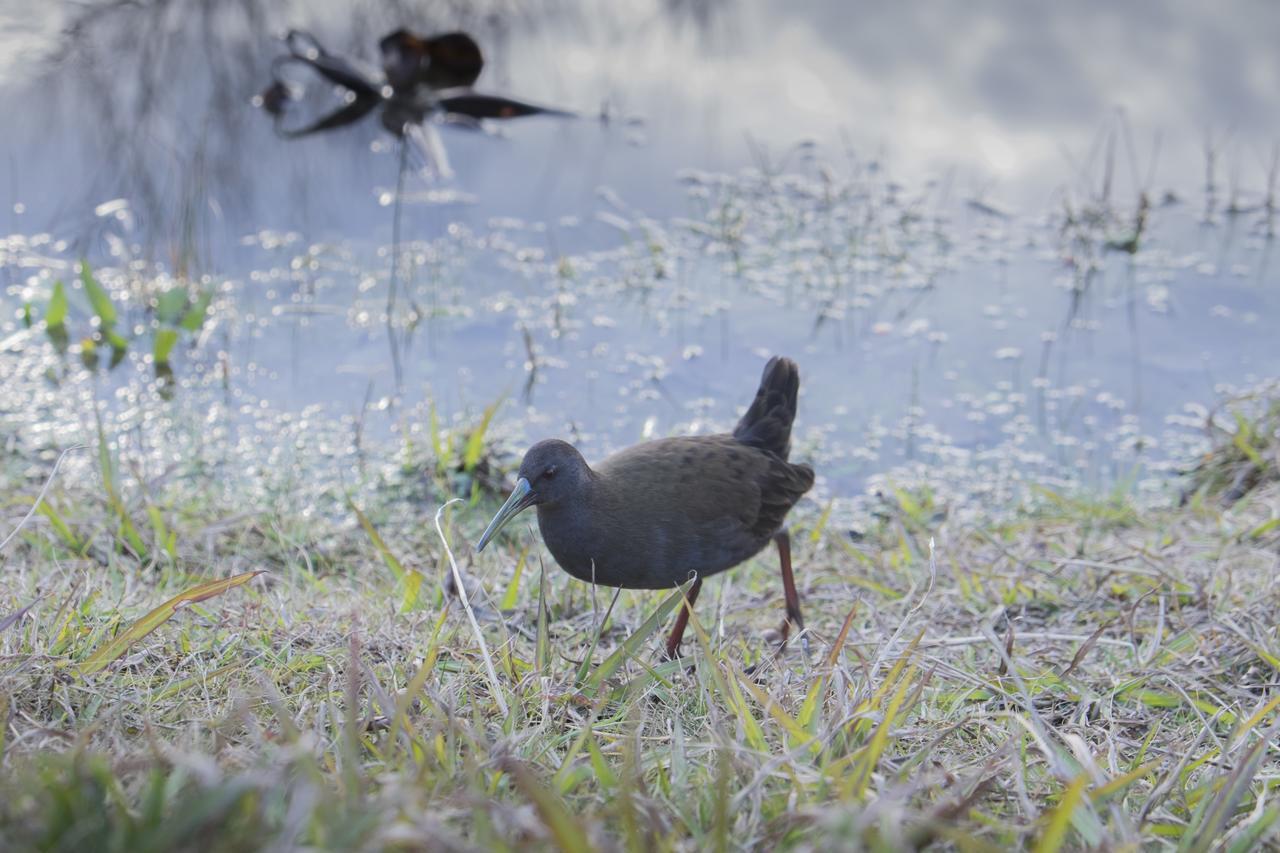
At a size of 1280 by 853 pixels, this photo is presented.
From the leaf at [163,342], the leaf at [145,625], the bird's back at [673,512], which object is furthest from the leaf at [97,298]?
the leaf at [145,625]

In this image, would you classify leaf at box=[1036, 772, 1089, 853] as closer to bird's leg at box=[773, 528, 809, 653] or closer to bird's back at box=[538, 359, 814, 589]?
bird's back at box=[538, 359, 814, 589]

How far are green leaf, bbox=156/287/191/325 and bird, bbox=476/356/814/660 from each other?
3.25 m

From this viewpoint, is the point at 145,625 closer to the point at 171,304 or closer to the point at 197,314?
the point at 197,314

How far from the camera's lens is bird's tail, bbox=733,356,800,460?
4129mm

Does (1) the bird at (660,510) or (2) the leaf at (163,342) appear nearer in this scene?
(1) the bird at (660,510)

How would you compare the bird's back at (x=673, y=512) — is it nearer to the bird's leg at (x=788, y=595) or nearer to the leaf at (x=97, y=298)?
the bird's leg at (x=788, y=595)

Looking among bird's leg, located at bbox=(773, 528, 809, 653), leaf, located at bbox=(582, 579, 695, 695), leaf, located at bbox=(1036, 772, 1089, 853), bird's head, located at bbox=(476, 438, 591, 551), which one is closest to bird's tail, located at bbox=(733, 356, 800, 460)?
bird's leg, located at bbox=(773, 528, 809, 653)

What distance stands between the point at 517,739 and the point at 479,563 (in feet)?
6.50

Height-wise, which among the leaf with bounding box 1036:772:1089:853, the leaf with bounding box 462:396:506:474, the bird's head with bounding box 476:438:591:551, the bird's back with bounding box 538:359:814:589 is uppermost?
the leaf with bounding box 1036:772:1089:853

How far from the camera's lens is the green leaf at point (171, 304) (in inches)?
232

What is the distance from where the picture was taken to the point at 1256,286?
699 cm

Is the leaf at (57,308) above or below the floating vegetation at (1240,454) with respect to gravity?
above

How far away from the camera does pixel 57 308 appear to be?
19.1ft

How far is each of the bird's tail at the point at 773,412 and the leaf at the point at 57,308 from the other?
3719mm
